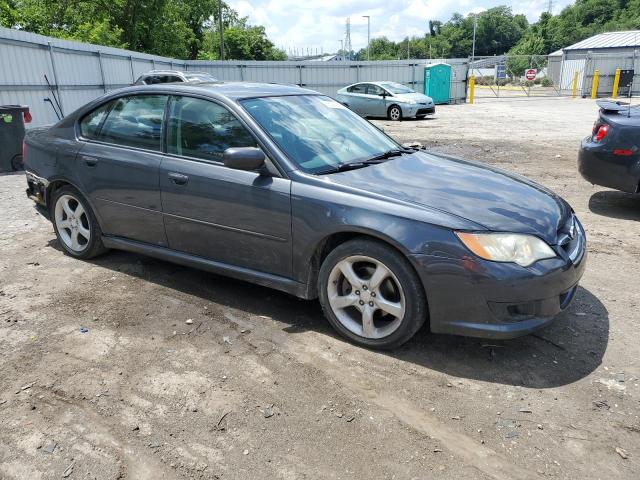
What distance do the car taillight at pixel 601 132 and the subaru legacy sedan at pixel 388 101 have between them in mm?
13397

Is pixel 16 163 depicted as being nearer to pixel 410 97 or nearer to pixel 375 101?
pixel 375 101

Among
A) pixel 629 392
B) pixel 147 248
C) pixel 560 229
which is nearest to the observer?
pixel 629 392

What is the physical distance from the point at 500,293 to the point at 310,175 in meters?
1.42

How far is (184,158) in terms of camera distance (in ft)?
13.4

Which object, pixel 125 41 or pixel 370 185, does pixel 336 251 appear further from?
pixel 125 41

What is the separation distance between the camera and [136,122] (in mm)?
4449

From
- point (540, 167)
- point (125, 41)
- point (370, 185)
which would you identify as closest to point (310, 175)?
point (370, 185)

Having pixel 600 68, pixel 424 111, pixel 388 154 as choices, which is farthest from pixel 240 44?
pixel 388 154

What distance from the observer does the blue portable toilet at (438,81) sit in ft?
91.4

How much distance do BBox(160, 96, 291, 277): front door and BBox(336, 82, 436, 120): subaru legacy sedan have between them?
16.1m

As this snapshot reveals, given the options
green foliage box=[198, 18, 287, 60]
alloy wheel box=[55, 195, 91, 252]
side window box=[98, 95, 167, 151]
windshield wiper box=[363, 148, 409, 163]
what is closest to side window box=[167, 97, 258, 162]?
side window box=[98, 95, 167, 151]

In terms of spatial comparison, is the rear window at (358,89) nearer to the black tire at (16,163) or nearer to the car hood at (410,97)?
the car hood at (410,97)

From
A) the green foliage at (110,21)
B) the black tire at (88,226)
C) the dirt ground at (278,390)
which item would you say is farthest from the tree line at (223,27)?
the dirt ground at (278,390)

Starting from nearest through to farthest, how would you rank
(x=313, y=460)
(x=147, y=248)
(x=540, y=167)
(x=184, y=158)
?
(x=313, y=460), (x=184, y=158), (x=147, y=248), (x=540, y=167)
